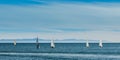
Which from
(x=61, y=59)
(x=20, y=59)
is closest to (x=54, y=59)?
(x=61, y=59)

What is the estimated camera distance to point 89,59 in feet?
412

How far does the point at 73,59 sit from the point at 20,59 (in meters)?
14.8

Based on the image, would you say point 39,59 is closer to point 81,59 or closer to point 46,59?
point 46,59

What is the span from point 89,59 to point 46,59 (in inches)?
473

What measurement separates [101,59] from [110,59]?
2461mm

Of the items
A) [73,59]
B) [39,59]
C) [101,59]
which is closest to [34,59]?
[39,59]

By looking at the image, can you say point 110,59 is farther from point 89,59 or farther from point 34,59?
point 34,59

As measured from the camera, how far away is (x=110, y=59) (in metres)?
124

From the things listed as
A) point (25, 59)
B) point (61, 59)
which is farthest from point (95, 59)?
point (25, 59)

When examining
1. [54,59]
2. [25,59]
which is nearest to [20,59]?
[25,59]

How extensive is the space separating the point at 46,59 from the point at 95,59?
13.4m

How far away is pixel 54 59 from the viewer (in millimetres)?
123250

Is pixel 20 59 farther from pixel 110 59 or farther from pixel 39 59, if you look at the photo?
pixel 110 59

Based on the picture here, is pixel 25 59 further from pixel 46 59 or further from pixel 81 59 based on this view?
pixel 81 59
